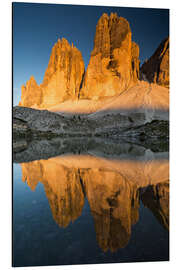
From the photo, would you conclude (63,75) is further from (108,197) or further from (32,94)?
(108,197)

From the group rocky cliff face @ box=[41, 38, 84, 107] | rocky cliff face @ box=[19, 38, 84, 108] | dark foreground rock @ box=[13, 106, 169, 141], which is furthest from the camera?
rocky cliff face @ box=[41, 38, 84, 107]

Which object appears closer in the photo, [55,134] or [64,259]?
[64,259]

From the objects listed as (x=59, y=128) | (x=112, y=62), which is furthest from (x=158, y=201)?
(x=112, y=62)

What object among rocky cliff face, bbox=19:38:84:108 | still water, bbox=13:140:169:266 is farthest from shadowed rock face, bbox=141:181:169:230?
rocky cliff face, bbox=19:38:84:108

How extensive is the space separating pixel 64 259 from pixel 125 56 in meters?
60.2

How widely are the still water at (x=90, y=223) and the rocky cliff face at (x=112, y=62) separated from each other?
56966 mm

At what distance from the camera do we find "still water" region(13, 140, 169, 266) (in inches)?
86.5

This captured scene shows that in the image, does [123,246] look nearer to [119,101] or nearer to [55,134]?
[55,134]

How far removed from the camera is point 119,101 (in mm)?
52844

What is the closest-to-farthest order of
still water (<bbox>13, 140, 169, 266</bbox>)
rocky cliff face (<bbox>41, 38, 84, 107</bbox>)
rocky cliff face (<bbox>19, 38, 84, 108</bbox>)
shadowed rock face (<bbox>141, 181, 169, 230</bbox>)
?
still water (<bbox>13, 140, 169, 266</bbox>)
shadowed rock face (<bbox>141, 181, 169, 230</bbox>)
rocky cliff face (<bbox>19, 38, 84, 108</bbox>)
rocky cliff face (<bbox>41, 38, 84, 107</bbox>)

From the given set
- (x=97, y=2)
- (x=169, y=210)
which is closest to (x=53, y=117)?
(x=97, y=2)

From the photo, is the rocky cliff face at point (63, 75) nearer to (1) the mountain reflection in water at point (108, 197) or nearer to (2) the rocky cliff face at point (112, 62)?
(2) the rocky cliff face at point (112, 62)

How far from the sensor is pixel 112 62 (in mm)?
60625

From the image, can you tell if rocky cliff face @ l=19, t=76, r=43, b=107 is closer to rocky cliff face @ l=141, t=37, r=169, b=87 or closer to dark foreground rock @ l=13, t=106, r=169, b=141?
rocky cliff face @ l=141, t=37, r=169, b=87
